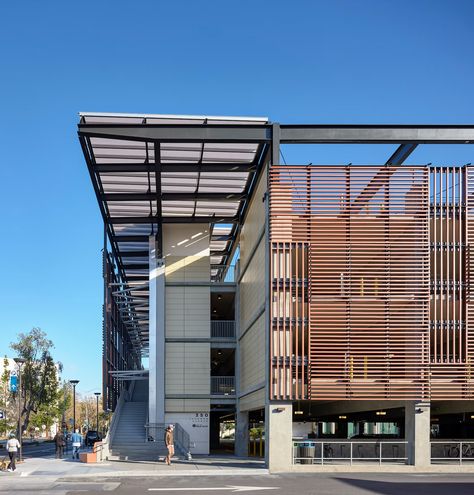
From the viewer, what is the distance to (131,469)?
97.8 feet

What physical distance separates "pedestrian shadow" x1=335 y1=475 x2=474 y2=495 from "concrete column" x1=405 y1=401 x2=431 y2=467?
11.6ft

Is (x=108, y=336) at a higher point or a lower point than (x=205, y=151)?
lower

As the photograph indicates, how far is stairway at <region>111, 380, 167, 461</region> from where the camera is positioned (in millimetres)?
37250

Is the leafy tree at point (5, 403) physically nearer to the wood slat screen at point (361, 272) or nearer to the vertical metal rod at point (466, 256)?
the wood slat screen at point (361, 272)

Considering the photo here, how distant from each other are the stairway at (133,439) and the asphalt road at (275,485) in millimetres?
10243

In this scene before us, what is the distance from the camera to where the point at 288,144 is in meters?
32.8

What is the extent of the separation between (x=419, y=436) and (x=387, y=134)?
1203cm

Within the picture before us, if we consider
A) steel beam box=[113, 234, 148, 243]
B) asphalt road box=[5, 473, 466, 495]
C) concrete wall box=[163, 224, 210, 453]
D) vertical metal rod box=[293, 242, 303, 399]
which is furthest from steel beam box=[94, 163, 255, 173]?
asphalt road box=[5, 473, 466, 495]

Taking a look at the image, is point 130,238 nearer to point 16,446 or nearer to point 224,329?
point 224,329

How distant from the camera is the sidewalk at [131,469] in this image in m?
28.0

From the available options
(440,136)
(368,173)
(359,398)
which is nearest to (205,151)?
(368,173)

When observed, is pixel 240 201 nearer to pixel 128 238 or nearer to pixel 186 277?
pixel 186 277

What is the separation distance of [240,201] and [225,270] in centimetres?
1570

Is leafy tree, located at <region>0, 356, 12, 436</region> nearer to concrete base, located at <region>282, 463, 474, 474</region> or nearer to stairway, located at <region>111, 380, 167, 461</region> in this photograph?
stairway, located at <region>111, 380, 167, 461</region>
